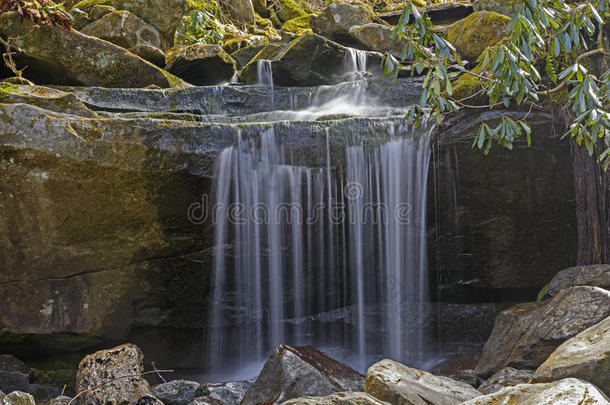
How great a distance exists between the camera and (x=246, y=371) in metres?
6.57

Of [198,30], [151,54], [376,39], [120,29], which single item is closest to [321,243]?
[151,54]

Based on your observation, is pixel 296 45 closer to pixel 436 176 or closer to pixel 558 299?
pixel 436 176

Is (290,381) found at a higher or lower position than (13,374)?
higher

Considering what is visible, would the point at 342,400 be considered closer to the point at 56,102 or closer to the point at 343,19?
the point at 56,102

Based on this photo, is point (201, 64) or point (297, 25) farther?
point (297, 25)

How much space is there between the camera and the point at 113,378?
4.73 metres

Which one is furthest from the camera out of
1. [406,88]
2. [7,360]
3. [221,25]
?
[221,25]

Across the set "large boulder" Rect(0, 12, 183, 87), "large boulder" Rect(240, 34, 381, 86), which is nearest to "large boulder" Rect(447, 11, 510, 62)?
"large boulder" Rect(240, 34, 381, 86)

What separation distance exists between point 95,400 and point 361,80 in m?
7.06

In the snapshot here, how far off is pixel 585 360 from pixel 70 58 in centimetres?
850

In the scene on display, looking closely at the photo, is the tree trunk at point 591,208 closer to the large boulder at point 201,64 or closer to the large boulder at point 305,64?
the large boulder at point 305,64

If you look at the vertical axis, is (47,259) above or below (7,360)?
above

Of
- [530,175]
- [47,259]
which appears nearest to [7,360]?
[47,259]

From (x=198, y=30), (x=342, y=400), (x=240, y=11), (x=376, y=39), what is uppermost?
(x=240, y=11)
